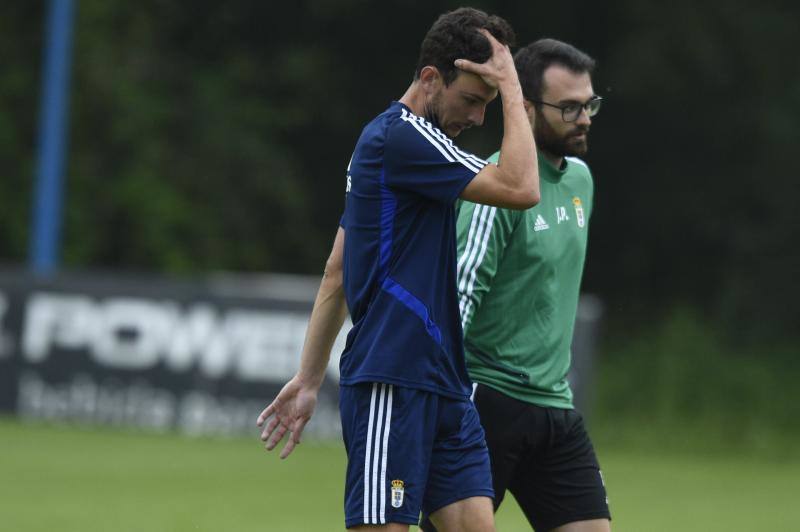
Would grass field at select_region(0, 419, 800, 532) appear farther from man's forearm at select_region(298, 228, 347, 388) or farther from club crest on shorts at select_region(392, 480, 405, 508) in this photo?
club crest on shorts at select_region(392, 480, 405, 508)

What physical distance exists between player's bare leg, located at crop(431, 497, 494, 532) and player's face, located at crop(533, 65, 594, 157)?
1553mm

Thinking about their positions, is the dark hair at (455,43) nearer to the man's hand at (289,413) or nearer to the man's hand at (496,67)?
the man's hand at (496,67)

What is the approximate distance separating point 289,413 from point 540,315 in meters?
1.04

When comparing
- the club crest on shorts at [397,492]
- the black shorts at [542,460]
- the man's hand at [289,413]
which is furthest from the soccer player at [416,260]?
the black shorts at [542,460]

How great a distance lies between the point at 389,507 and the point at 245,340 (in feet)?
37.8

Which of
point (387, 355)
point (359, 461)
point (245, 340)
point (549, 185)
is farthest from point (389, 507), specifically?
point (245, 340)

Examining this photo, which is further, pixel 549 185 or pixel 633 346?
pixel 633 346

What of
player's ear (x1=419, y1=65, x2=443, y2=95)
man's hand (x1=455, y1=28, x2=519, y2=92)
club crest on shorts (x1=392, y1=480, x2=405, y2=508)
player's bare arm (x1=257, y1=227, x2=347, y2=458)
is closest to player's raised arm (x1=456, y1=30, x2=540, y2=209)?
man's hand (x1=455, y1=28, x2=519, y2=92)

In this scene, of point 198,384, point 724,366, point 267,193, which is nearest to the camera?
point 198,384

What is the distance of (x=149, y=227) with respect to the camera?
78.4 ft

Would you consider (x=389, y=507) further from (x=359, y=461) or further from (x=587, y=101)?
(x=587, y=101)

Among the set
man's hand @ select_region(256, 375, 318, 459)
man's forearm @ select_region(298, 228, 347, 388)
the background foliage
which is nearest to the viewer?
man's forearm @ select_region(298, 228, 347, 388)

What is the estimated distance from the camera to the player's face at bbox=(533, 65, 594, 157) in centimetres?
586

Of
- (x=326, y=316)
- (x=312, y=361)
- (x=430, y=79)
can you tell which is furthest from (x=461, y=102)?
(x=312, y=361)
